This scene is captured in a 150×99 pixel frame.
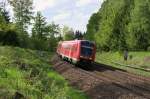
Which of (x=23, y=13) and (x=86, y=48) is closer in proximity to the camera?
(x=86, y=48)

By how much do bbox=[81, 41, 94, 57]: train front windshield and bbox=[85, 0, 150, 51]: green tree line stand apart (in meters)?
23.3

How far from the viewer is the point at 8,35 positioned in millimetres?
73188

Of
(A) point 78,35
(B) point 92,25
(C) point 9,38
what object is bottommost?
(A) point 78,35

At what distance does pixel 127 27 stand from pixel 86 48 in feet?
103

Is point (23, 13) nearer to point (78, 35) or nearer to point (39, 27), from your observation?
point (39, 27)

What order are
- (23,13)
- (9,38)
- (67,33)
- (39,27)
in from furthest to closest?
(67,33)
(39,27)
(23,13)
(9,38)

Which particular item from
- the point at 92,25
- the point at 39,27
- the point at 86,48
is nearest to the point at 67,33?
the point at 39,27

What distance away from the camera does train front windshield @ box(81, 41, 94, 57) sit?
42.7 m

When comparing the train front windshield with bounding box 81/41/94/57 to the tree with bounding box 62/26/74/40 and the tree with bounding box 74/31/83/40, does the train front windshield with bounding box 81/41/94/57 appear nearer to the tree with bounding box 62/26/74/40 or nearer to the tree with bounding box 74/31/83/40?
the tree with bounding box 74/31/83/40

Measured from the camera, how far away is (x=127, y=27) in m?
73.1

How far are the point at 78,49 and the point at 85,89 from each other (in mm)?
20433

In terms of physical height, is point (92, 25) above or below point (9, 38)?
above

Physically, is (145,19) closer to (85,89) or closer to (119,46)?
(119,46)

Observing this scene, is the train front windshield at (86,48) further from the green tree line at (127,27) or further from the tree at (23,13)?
the tree at (23,13)
